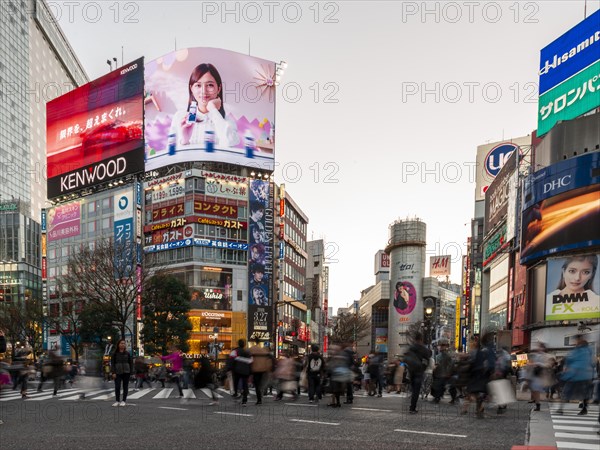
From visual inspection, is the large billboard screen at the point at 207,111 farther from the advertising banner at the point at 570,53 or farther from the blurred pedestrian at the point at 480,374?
the blurred pedestrian at the point at 480,374

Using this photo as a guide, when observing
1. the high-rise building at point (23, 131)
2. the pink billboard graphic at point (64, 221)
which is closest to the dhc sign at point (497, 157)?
the pink billboard graphic at point (64, 221)

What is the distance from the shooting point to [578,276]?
151 feet

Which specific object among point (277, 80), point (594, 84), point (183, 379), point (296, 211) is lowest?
point (183, 379)

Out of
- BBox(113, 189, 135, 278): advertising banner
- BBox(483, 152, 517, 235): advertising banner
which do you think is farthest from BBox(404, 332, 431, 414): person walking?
BBox(113, 189, 135, 278): advertising banner

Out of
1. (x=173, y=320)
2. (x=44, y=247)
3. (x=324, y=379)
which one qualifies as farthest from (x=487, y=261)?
(x=324, y=379)

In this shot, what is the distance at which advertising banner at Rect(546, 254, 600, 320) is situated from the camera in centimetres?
4503

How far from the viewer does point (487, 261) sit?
75562mm

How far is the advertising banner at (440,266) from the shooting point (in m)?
173

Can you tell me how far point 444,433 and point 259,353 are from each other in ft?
24.2

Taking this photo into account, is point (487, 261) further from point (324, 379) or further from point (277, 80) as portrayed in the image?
point (324, 379)

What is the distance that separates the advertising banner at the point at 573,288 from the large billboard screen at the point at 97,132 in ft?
152

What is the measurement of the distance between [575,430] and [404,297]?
13608 centimetres

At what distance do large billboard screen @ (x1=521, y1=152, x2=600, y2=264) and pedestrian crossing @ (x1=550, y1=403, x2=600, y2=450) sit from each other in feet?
106

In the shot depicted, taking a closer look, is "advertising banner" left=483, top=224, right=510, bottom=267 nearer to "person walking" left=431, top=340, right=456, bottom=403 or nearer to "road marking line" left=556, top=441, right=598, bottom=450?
"person walking" left=431, top=340, right=456, bottom=403
